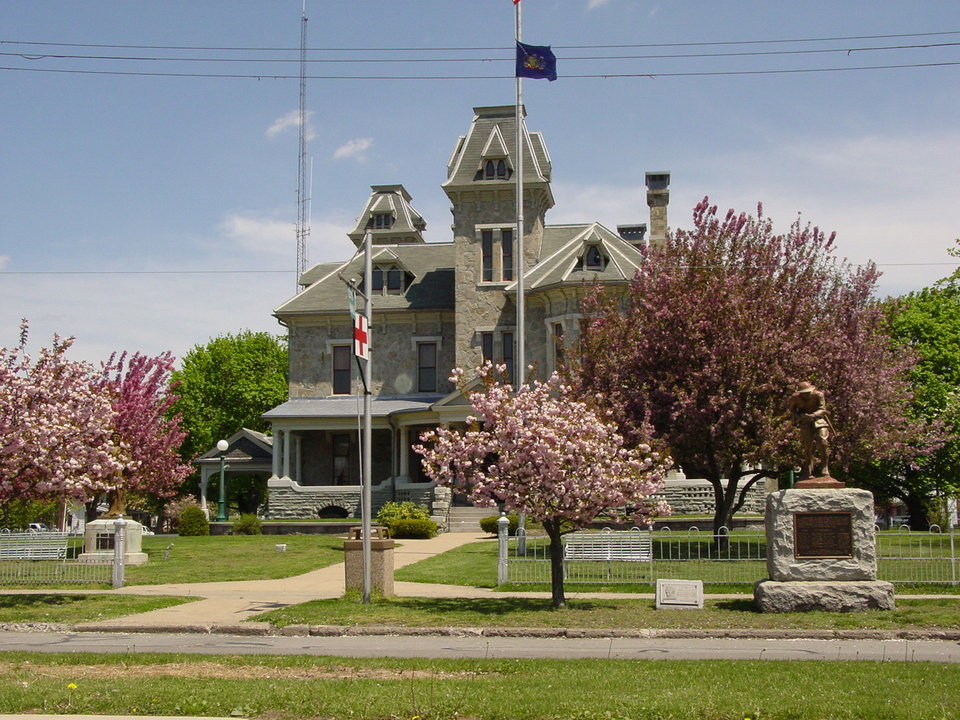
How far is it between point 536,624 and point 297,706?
22.9 feet

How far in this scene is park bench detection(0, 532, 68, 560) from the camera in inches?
917

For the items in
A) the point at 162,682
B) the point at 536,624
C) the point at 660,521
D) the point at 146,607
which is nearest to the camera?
the point at 162,682

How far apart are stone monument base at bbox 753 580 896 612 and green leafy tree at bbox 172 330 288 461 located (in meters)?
53.1

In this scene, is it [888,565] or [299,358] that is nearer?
[888,565]

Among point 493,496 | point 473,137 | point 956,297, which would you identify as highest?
point 473,137

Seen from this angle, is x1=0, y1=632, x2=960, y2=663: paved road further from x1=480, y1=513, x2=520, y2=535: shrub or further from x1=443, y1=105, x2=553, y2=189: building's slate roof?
x1=443, y1=105, x2=553, y2=189: building's slate roof

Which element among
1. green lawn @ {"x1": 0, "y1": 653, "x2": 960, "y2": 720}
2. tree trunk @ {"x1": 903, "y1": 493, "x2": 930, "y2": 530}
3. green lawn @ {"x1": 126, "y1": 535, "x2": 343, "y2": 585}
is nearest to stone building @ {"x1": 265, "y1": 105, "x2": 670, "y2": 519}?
green lawn @ {"x1": 126, "y1": 535, "x2": 343, "y2": 585}

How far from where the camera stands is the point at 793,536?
17.0m

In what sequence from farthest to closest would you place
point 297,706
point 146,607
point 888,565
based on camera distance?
point 888,565 → point 146,607 → point 297,706

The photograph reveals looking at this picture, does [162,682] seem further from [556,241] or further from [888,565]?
[556,241]

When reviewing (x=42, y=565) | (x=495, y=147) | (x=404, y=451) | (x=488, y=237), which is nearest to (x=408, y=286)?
(x=488, y=237)

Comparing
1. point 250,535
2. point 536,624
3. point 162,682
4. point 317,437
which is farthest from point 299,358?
point 162,682

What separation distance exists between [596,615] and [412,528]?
19247 millimetres

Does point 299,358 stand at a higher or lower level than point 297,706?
higher
